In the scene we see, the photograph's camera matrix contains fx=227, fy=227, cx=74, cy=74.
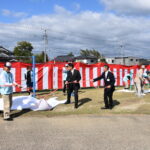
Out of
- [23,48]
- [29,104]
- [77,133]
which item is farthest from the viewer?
[23,48]

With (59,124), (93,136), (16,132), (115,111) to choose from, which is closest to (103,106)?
(115,111)

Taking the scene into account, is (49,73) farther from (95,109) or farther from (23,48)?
(23,48)

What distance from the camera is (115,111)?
336 inches

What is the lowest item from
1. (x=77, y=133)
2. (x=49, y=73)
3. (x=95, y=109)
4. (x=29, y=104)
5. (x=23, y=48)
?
(x=77, y=133)

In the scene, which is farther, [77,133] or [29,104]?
[29,104]

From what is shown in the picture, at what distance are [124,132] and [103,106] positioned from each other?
11.1 ft

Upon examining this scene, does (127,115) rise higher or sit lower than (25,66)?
lower

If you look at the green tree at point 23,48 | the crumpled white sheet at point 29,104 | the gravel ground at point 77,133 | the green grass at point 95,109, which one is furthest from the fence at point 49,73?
the green tree at point 23,48

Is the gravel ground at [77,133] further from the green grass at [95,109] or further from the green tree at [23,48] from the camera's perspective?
the green tree at [23,48]

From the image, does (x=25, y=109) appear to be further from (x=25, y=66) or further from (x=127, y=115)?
(x=25, y=66)

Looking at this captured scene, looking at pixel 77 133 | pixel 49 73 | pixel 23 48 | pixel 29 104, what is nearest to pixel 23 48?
pixel 23 48

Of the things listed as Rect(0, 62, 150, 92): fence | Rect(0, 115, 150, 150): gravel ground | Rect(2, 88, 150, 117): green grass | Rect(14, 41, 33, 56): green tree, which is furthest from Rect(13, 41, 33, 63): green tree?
Rect(0, 115, 150, 150): gravel ground

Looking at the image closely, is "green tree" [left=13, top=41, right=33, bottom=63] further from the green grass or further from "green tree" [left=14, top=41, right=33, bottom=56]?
the green grass

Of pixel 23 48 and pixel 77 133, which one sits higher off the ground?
pixel 23 48
